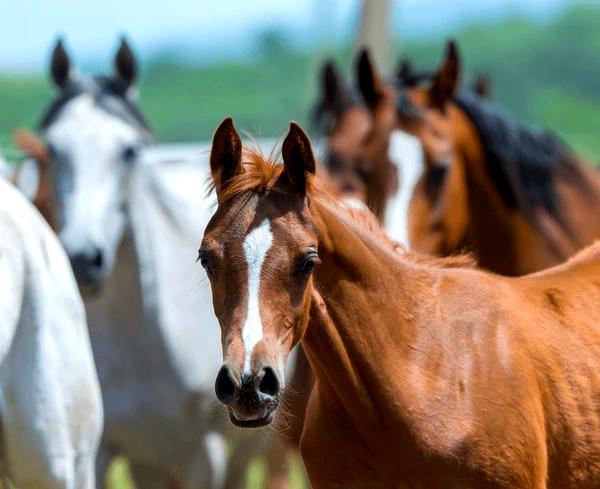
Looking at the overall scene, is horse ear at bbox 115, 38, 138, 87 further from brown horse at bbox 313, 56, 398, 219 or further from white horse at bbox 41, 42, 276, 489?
brown horse at bbox 313, 56, 398, 219

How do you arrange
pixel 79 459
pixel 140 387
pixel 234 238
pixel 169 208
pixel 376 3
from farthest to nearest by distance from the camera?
pixel 376 3, pixel 169 208, pixel 140 387, pixel 79 459, pixel 234 238

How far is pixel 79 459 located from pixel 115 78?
96.5 inches

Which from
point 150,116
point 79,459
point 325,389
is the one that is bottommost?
point 150,116

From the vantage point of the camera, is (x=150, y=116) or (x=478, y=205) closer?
(x=478, y=205)

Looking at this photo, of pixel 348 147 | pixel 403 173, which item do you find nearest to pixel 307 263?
pixel 403 173

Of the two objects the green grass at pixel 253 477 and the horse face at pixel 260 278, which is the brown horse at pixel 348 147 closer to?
the green grass at pixel 253 477

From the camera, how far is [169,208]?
6387 mm

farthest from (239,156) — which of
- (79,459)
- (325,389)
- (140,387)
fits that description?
(140,387)

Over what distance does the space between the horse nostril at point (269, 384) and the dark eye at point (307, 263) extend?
0.32 metres

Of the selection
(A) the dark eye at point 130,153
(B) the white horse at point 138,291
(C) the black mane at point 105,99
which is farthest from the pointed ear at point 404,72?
(A) the dark eye at point 130,153

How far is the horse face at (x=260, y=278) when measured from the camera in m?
3.57

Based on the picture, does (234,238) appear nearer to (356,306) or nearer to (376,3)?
(356,306)

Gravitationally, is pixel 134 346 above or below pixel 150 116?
above

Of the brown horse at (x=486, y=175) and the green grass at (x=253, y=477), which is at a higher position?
the brown horse at (x=486, y=175)
